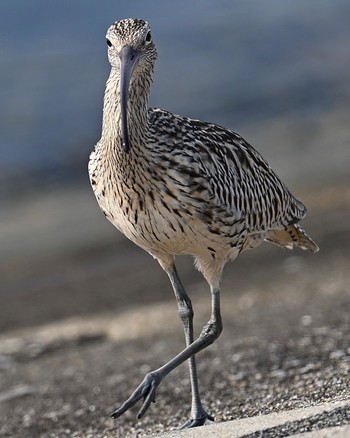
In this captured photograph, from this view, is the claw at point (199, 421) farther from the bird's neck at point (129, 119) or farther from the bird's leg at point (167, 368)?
the bird's neck at point (129, 119)

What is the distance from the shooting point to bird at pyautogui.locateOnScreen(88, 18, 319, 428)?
24.8 feet

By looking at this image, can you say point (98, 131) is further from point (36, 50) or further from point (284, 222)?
point (284, 222)

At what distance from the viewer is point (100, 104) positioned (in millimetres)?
23391

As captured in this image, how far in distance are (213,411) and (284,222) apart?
4.70ft

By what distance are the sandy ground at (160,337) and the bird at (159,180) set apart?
0.64 meters

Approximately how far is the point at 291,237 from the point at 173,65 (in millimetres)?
17116

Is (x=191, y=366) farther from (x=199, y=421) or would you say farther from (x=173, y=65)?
(x=173, y=65)

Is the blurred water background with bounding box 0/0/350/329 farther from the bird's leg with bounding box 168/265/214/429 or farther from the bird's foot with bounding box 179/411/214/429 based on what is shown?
the bird's foot with bounding box 179/411/214/429

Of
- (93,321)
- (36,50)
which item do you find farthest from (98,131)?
(93,321)

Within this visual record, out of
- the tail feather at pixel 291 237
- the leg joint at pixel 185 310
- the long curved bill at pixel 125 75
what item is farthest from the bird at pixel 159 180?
the tail feather at pixel 291 237

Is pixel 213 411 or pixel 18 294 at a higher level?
pixel 213 411

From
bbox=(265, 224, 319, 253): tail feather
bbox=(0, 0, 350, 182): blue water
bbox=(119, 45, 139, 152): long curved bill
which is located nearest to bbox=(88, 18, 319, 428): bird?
bbox=(119, 45, 139, 152): long curved bill

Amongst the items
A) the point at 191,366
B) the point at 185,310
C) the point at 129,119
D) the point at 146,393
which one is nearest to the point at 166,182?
the point at 129,119

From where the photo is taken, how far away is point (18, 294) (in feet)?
46.3
